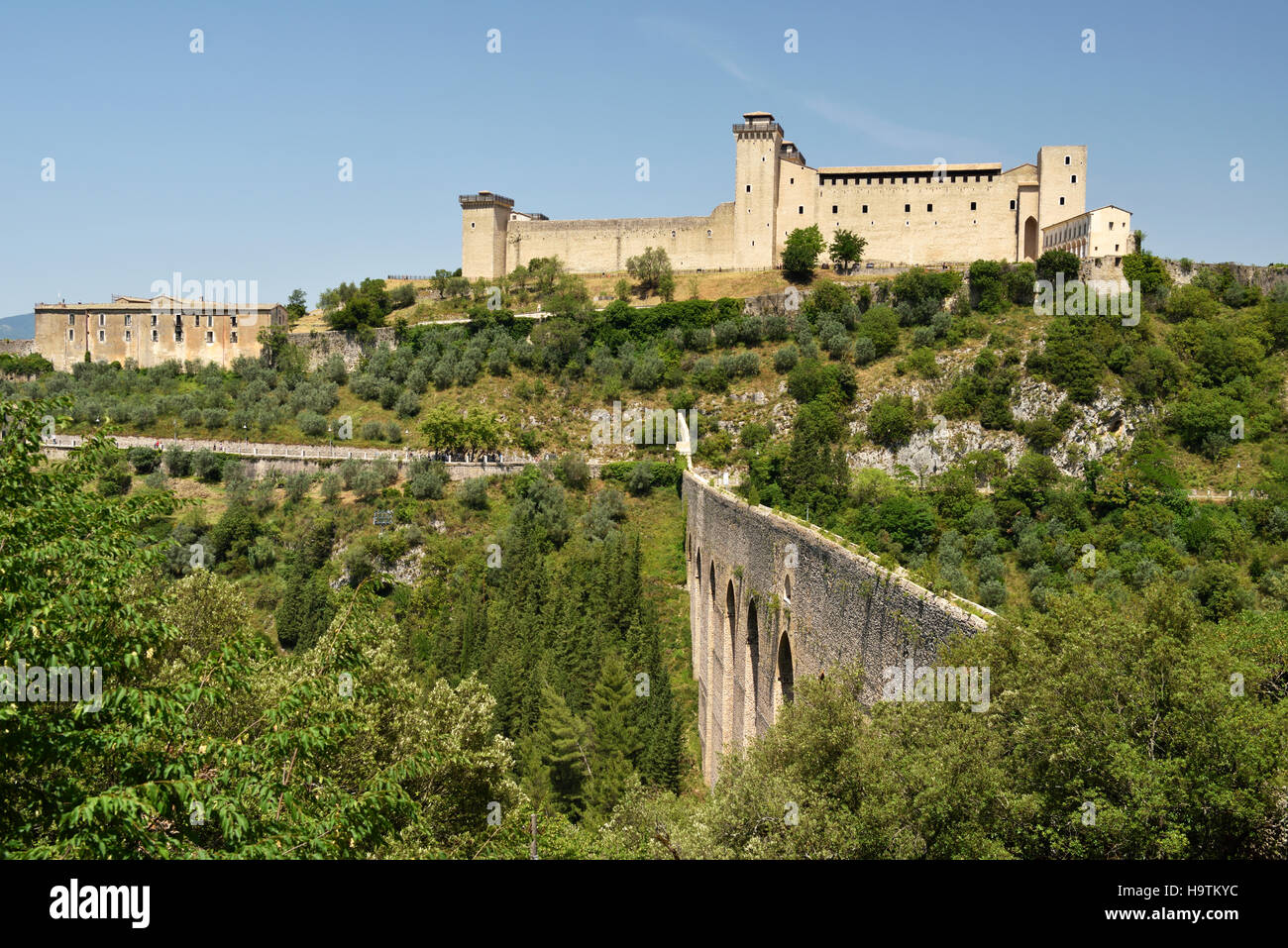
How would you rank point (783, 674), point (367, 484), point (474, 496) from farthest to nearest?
point (367, 484)
point (474, 496)
point (783, 674)

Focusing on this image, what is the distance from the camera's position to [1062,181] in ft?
199

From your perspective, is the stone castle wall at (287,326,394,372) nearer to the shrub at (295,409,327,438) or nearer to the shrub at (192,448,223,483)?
the shrub at (295,409,327,438)

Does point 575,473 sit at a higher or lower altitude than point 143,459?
lower

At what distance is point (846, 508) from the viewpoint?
137ft

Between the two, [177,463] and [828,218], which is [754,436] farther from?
[177,463]

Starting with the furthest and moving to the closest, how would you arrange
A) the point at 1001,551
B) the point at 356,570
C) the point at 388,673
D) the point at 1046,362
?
1. the point at 1046,362
2. the point at 356,570
3. the point at 1001,551
4. the point at 388,673

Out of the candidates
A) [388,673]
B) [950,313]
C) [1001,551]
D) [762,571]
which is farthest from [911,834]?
[950,313]

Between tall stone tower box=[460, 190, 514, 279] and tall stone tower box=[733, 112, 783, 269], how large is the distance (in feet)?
51.8

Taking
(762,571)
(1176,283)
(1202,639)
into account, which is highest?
(1176,283)

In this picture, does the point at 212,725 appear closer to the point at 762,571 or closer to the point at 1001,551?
the point at 762,571

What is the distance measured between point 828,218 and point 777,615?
1976 inches

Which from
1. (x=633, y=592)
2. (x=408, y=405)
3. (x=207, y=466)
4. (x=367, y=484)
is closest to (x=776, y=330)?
(x=408, y=405)

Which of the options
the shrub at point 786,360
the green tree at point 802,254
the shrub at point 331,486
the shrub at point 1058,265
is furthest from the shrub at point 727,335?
the shrub at point 331,486
